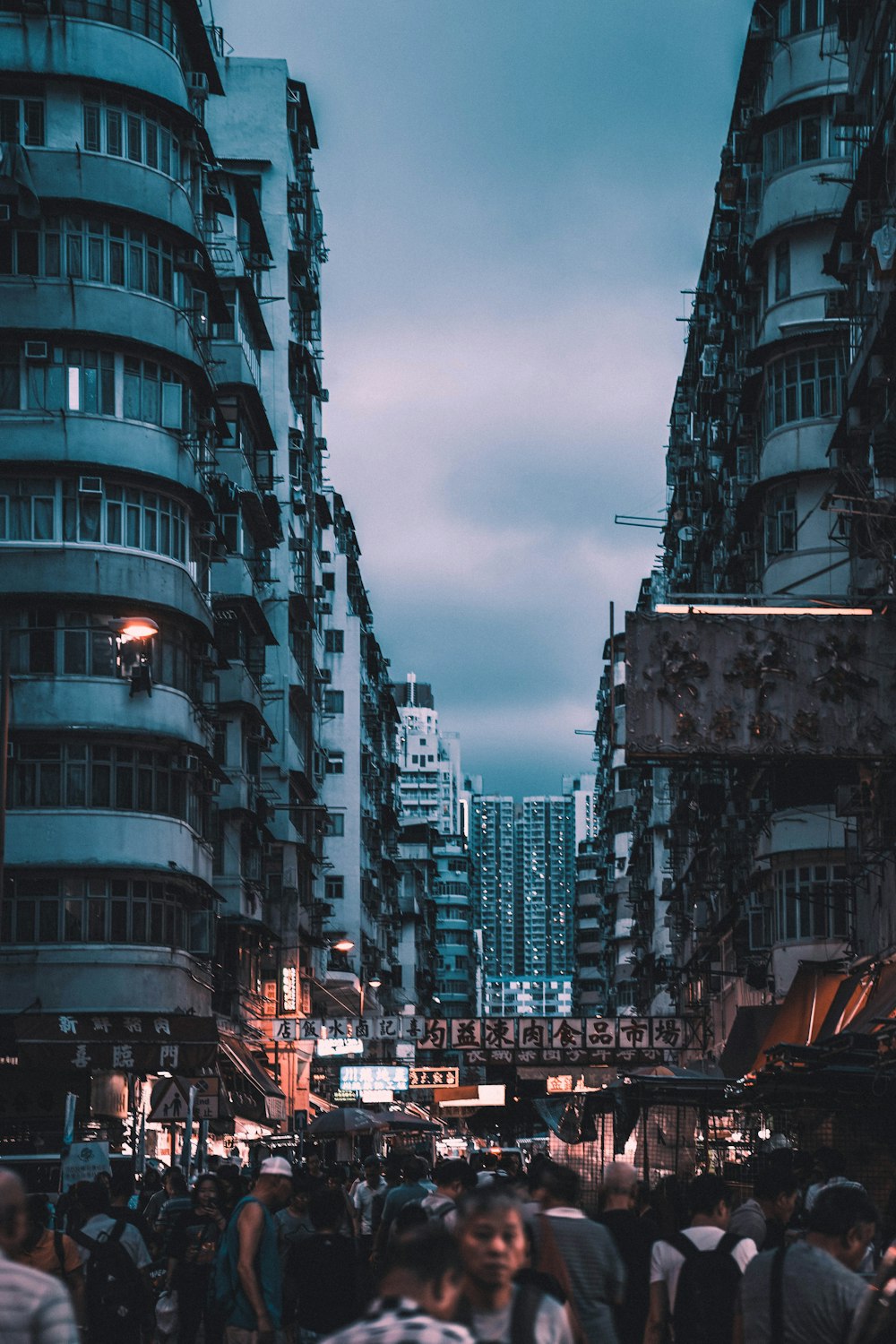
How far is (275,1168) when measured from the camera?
46.7ft

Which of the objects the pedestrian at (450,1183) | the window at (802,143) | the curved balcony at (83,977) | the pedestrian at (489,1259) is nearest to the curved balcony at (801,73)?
the window at (802,143)

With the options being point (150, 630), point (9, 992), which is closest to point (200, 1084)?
point (9, 992)

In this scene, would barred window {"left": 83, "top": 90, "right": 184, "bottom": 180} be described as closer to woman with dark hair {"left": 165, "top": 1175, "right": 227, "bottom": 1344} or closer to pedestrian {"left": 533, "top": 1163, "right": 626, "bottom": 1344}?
woman with dark hair {"left": 165, "top": 1175, "right": 227, "bottom": 1344}

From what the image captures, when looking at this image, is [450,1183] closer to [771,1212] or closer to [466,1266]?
[771,1212]

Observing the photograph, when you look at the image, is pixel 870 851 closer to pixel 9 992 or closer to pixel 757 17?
pixel 9 992

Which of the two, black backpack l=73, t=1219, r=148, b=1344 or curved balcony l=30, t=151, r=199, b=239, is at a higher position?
curved balcony l=30, t=151, r=199, b=239

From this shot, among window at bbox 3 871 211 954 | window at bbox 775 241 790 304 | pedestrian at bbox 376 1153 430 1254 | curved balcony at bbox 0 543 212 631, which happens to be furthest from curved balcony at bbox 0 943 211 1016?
pedestrian at bbox 376 1153 430 1254

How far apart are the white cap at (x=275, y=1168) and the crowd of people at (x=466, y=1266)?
0.04 feet

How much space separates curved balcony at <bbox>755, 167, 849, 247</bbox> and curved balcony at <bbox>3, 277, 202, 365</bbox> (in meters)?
12.5

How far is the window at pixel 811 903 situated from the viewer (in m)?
40.2

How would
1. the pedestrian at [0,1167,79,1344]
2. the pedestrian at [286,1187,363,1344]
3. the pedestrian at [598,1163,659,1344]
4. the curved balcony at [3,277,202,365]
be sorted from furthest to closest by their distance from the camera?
the curved balcony at [3,277,202,365]
the pedestrian at [286,1187,363,1344]
the pedestrian at [598,1163,659,1344]
the pedestrian at [0,1167,79,1344]

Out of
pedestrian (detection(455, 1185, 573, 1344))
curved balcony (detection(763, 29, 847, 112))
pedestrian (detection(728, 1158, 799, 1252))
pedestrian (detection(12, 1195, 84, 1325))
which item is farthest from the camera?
curved balcony (detection(763, 29, 847, 112))

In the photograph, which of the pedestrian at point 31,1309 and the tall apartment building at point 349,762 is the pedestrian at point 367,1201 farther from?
the tall apartment building at point 349,762

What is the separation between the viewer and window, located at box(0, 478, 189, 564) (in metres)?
38.5
